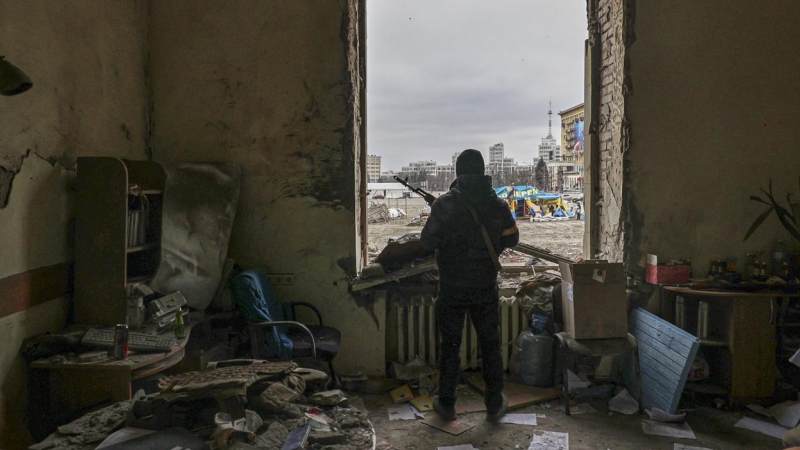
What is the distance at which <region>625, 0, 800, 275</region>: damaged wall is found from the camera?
Result: 12.7 ft

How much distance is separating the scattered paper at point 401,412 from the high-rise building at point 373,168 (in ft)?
6.09

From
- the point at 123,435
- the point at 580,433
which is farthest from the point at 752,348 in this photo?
the point at 123,435

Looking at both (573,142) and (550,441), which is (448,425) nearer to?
(550,441)

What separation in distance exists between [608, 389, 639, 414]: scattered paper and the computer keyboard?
2.88 metres

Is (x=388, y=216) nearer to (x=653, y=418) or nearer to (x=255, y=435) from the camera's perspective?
(x=653, y=418)

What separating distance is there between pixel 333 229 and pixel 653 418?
257cm

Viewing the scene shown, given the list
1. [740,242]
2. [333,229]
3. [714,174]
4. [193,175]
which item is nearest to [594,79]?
[714,174]

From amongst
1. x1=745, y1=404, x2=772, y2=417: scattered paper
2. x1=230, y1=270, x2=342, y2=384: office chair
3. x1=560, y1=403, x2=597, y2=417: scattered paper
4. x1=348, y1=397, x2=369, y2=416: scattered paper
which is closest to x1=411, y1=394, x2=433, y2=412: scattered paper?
x1=348, y1=397, x2=369, y2=416: scattered paper

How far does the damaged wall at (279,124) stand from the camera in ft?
12.9

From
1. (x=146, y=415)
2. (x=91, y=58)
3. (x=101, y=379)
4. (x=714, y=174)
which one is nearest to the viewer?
(x=146, y=415)

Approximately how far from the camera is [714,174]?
394 centimetres

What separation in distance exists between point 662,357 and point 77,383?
3483mm

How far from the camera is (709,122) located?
154 inches

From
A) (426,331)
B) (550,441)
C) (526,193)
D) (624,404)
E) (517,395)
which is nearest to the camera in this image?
(550,441)
